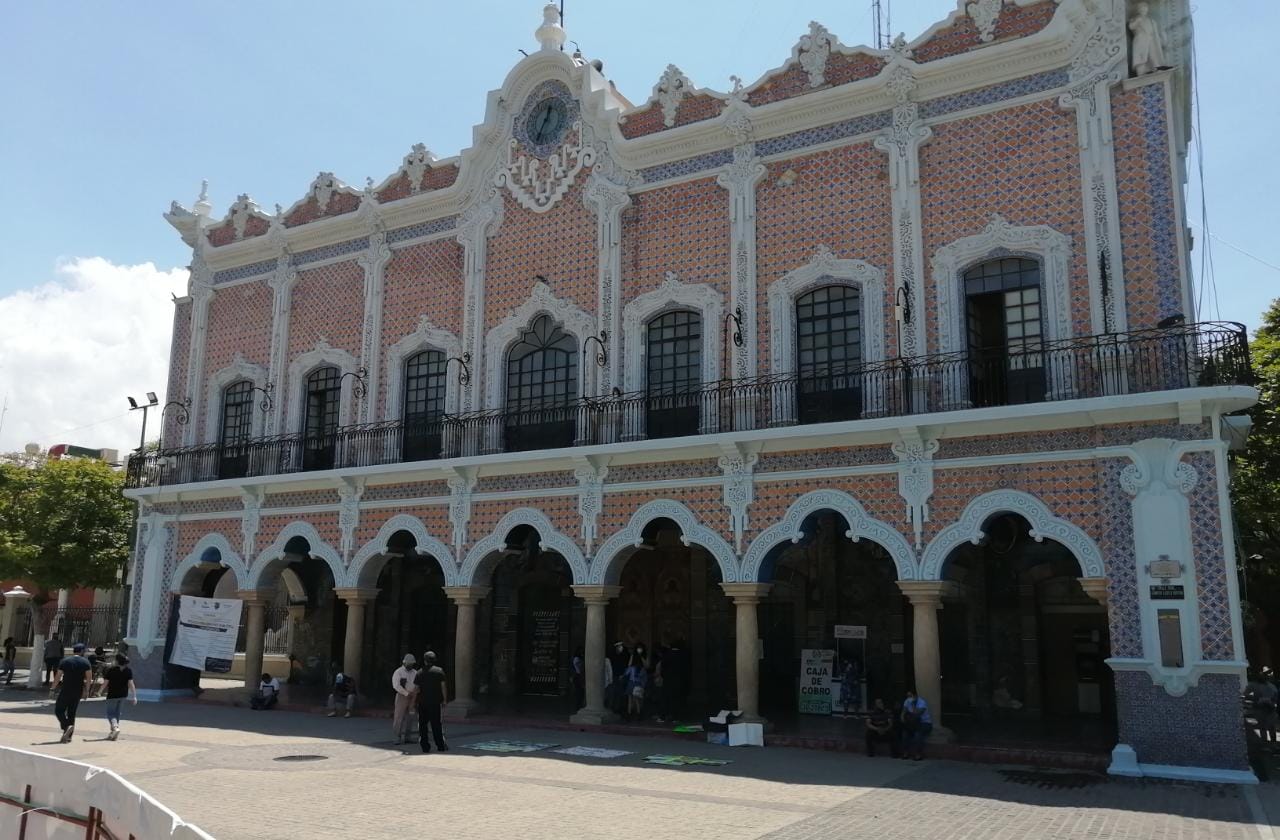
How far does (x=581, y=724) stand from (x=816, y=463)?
5521 mm

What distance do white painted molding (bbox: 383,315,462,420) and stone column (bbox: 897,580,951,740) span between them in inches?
382

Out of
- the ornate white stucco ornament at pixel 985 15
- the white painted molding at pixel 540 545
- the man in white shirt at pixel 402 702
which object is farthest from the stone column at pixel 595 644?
the ornate white stucco ornament at pixel 985 15

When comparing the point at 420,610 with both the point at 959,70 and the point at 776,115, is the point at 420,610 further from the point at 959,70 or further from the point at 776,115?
the point at 959,70

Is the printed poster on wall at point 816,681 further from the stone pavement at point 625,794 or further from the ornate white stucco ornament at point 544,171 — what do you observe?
the ornate white stucco ornament at point 544,171

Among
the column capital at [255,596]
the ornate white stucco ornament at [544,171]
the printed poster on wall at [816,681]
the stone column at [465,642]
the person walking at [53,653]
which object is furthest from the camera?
the person walking at [53,653]

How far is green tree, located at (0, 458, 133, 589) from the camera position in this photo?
85.1 ft

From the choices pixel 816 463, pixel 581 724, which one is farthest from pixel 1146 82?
pixel 581 724

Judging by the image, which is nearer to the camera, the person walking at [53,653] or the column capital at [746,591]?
the column capital at [746,591]

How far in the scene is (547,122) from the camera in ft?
65.9

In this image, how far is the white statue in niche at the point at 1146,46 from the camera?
1450 cm

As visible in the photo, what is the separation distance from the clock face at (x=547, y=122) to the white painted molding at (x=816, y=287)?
5691 millimetres

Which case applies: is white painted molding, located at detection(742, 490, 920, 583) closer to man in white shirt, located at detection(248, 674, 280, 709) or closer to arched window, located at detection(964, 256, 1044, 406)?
arched window, located at detection(964, 256, 1044, 406)

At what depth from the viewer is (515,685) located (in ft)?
72.3

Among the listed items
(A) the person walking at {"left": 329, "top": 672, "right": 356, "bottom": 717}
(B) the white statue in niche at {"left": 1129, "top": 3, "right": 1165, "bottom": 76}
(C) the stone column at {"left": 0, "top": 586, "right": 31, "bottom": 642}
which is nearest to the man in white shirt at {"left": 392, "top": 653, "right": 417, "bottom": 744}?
(A) the person walking at {"left": 329, "top": 672, "right": 356, "bottom": 717}
